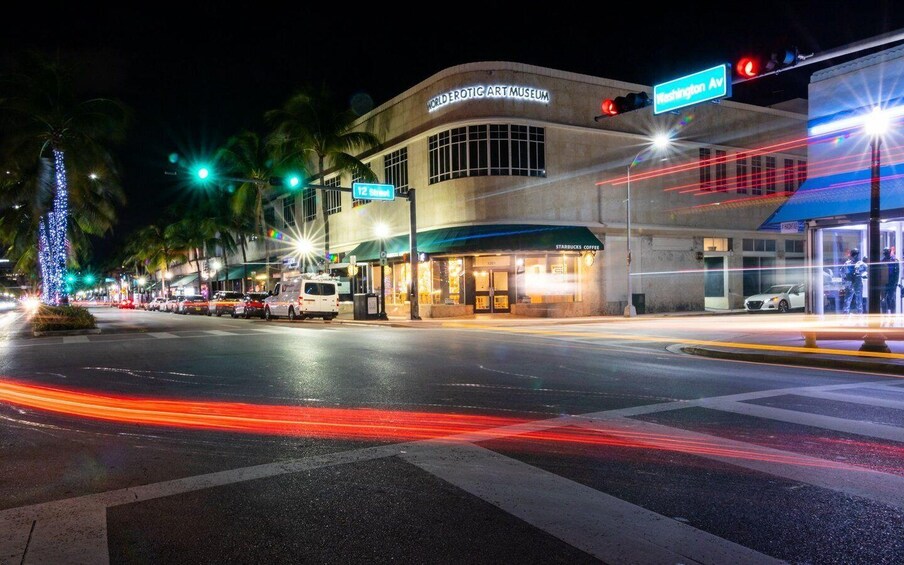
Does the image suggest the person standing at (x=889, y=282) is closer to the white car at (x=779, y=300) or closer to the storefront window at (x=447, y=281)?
the white car at (x=779, y=300)

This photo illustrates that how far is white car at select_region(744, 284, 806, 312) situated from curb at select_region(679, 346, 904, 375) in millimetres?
21081

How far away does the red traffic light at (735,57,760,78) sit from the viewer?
1108 centimetres

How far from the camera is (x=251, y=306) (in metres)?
37.7

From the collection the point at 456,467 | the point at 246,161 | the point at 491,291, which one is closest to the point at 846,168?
the point at 491,291

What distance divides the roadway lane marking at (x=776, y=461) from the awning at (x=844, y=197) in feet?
48.4

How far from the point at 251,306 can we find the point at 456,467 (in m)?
34.3

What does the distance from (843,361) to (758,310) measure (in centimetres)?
2311

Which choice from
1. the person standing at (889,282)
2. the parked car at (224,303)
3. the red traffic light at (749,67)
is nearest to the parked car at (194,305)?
the parked car at (224,303)

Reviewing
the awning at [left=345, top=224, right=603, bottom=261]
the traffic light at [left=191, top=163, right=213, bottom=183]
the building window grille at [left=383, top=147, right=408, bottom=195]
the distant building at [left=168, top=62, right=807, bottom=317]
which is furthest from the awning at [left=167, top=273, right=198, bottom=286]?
the traffic light at [left=191, top=163, right=213, bottom=183]

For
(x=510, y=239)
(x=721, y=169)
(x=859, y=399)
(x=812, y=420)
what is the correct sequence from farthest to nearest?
(x=721, y=169)
(x=510, y=239)
(x=859, y=399)
(x=812, y=420)

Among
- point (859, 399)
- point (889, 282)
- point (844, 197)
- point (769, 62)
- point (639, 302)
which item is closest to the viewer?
point (859, 399)

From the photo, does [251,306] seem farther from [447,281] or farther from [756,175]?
[756,175]

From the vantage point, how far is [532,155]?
31953 mm

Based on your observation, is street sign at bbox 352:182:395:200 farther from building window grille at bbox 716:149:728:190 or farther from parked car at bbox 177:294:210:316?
parked car at bbox 177:294:210:316
